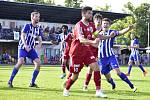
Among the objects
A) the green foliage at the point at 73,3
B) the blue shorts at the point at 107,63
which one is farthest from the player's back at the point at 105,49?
the green foliage at the point at 73,3

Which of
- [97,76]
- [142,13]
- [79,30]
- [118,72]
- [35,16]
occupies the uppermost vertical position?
[35,16]

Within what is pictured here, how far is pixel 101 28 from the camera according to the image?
43.2ft

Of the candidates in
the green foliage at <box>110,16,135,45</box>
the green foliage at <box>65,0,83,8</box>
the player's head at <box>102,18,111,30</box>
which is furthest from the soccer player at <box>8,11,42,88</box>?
the green foliage at <box>65,0,83,8</box>

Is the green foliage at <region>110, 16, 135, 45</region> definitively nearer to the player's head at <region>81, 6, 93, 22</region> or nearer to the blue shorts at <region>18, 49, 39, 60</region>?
the blue shorts at <region>18, 49, 39, 60</region>

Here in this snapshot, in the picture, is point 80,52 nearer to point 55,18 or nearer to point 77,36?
point 77,36

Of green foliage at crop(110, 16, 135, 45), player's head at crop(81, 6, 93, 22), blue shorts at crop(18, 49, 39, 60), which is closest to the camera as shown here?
player's head at crop(81, 6, 93, 22)

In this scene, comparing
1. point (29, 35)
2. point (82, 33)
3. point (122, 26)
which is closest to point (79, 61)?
point (82, 33)

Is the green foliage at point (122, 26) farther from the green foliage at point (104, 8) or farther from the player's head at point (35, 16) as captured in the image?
the player's head at point (35, 16)

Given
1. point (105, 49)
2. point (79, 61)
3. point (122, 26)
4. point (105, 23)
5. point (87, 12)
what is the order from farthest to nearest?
point (122, 26), point (105, 49), point (105, 23), point (79, 61), point (87, 12)

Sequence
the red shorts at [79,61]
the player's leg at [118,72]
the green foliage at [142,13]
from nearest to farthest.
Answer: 1. the red shorts at [79,61]
2. the player's leg at [118,72]
3. the green foliage at [142,13]

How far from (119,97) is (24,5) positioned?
59485mm

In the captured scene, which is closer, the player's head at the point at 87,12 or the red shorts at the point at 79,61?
the player's head at the point at 87,12

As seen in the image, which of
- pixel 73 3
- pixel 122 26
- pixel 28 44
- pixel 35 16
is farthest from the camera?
pixel 73 3

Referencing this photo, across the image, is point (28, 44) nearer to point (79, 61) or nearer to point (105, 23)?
point (105, 23)
